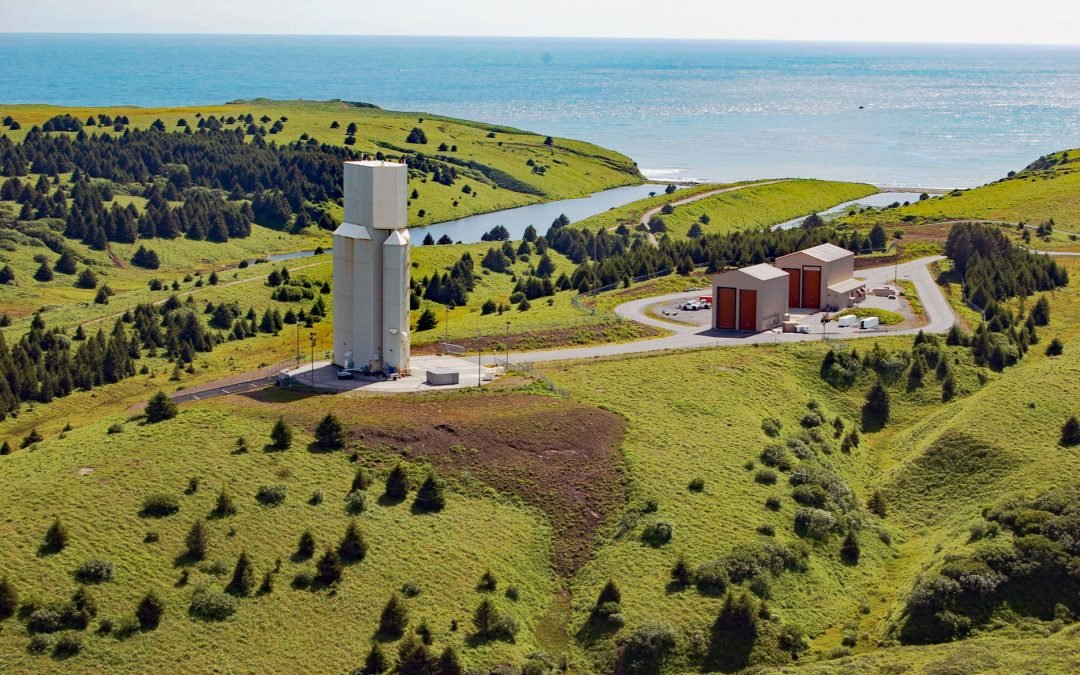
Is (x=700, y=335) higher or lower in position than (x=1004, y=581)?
higher

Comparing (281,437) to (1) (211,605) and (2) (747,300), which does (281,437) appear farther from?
(2) (747,300)

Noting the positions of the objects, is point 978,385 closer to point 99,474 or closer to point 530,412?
point 530,412

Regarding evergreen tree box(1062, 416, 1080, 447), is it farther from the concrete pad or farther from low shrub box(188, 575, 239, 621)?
low shrub box(188, 575, 239, 621)

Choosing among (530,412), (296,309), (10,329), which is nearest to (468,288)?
(296,309)

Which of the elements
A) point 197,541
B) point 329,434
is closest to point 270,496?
point 197,541

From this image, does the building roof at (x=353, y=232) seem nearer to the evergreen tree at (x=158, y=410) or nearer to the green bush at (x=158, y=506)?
the evergreen tree at (x=158, y=410)

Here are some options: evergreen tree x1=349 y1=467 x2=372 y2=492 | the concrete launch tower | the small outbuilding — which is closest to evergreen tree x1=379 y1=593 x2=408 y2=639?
evergreen tree x1=349 y1=467 x2=372 y2=492

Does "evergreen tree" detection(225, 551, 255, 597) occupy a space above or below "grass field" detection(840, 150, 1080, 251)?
below
